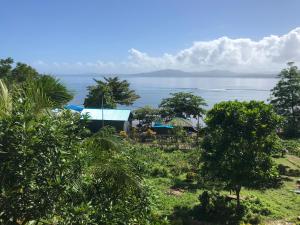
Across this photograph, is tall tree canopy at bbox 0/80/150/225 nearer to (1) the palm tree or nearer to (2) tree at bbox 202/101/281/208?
(1) the palm tree

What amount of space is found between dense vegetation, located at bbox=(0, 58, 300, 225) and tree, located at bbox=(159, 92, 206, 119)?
7.35m

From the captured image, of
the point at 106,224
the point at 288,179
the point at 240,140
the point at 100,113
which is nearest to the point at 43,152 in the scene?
the point at 106,224

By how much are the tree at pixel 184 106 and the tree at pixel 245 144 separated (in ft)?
83.2

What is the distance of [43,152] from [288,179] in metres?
19.6

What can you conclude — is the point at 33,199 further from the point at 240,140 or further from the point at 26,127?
the point at 240,140

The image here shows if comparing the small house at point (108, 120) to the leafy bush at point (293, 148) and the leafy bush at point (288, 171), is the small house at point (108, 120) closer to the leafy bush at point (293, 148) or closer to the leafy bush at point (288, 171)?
the leafy bush at point (293, 148)

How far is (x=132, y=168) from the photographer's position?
715 cm

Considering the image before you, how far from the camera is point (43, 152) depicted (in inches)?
206

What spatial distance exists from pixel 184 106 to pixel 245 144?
26.2 m

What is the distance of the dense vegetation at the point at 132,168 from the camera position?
5.25 meters

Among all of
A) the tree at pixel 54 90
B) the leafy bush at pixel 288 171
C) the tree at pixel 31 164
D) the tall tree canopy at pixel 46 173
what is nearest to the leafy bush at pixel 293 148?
the leafy bush at pixel 288 171

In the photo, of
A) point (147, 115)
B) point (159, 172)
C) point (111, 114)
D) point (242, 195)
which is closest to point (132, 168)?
point (242, 195)

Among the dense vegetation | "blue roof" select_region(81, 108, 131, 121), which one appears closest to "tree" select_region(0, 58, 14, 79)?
the dense vegetation

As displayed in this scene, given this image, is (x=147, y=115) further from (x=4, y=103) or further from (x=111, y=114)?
(x=4, y=103)
